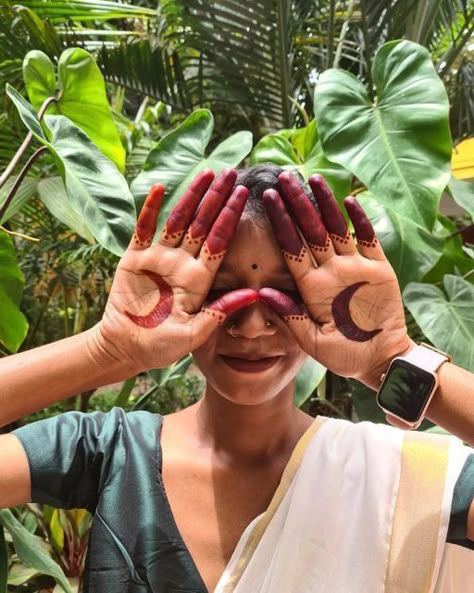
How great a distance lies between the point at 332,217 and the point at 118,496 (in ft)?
1.41

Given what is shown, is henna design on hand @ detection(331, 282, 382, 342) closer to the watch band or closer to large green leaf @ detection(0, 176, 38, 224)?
the watch band

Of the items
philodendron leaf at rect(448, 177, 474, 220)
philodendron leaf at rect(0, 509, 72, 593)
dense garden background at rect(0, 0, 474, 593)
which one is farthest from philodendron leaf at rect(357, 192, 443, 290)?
philodendron leaf at rect(0, 509, 72, 593)

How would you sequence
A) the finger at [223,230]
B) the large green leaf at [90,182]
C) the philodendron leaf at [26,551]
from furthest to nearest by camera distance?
the philodendron leaf at [26,551] → the large green leaf at [90,182] → the finger at [223,230]

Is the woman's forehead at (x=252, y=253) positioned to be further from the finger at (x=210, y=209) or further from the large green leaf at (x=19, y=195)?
the large green leaf at (x=19, y=195)

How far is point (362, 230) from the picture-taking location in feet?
2.36

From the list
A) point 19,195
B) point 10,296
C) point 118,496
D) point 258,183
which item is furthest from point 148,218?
point 19,195

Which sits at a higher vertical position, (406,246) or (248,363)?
(248,363)

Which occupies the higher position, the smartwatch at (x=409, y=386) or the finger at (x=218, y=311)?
the finger at (x=218, y=311)

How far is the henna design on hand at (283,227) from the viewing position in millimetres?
701

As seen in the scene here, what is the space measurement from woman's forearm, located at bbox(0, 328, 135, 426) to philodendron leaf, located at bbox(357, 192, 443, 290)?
71 centimetres

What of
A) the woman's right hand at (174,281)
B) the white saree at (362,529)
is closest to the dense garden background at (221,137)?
the woman's right hand at (174,281)

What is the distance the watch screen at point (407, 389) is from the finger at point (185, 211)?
275 mm

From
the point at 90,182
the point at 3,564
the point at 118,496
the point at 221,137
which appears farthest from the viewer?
the point at 221,137

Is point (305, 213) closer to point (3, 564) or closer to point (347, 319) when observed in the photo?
point (347, 319)
